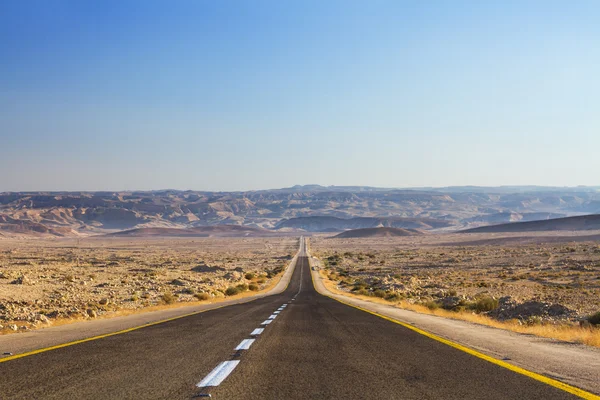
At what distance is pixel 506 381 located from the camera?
6.86 m

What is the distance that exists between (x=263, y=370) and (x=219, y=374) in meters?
0.68

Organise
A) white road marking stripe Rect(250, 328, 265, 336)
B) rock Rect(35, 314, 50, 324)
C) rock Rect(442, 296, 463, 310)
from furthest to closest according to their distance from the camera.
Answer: rock Rect(442, 296, 463, 310) → rock Rect(35, 314, 50, 324) → white road marking stripe Rect(250, 328, 265, 336)

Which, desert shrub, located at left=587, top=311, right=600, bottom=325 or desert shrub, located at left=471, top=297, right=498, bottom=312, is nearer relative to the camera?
desert shrub, located at left=587, top=311, right=600, bottom=325

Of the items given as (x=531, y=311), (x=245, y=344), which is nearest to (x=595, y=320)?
(x=531, y=311)

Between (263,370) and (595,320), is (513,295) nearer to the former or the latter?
(595,320)

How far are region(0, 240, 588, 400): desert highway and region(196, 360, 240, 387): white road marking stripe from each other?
0.01m

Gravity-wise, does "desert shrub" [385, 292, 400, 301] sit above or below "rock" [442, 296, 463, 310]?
below

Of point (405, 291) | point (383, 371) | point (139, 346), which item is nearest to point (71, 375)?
point (139, 346)

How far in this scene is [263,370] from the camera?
7496 mm

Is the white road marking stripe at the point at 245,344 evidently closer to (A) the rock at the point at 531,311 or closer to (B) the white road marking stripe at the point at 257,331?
(B) the white road marking stripe at the point at 257,331

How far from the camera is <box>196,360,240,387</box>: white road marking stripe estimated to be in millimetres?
6578

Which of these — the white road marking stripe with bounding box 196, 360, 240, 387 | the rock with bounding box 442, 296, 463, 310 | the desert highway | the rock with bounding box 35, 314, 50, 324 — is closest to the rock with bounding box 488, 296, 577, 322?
the rock with bounding box 442, 296, 463, 310

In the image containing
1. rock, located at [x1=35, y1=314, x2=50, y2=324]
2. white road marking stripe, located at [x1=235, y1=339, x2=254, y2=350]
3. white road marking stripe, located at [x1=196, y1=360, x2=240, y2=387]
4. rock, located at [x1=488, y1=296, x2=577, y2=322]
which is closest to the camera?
white road marking stripe, located at [x1=196, y1=360, x2=240, y2=387]

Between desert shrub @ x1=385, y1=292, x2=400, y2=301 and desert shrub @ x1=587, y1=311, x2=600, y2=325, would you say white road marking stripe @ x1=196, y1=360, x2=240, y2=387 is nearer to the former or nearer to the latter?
desert shrub @ x1=587, y1=311, x2=600, y2=325
